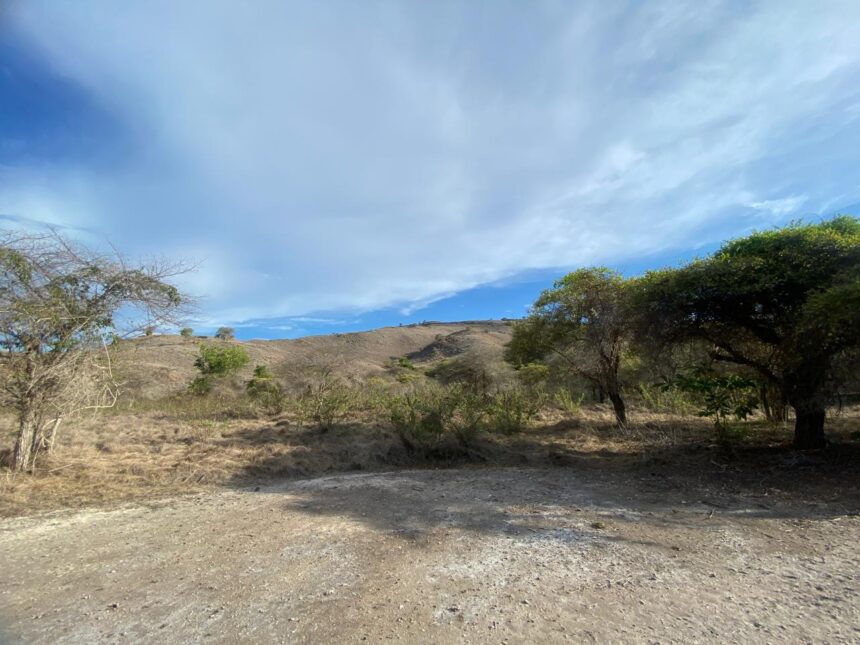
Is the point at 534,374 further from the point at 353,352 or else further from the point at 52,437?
the point at 353,352

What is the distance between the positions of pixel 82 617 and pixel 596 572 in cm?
350

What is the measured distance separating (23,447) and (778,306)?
1148 cm

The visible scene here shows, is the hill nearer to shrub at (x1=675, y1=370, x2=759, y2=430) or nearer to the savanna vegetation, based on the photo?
the savanna vegetation

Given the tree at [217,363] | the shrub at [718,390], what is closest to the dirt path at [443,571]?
the shrub at [718,390]

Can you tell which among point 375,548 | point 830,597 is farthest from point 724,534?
point 375,548

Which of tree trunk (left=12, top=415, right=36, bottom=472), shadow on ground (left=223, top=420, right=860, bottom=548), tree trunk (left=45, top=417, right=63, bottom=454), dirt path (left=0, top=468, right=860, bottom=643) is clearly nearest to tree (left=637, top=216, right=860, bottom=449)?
shadow on ground (left=223, top=420, right=860, bottom=548)

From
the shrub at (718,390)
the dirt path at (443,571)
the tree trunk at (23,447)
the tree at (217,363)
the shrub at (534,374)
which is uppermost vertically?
the tree at (217,363)

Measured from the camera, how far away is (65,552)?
4.02m

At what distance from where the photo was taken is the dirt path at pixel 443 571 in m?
2.63

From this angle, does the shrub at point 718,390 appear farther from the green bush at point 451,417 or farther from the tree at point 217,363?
the tree at point 217,363

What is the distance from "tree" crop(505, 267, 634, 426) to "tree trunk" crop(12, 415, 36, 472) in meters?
9.85

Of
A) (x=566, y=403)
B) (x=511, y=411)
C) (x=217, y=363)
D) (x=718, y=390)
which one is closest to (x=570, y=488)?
(x=718, y=390)

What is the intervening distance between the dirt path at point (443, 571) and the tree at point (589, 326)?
470 cm

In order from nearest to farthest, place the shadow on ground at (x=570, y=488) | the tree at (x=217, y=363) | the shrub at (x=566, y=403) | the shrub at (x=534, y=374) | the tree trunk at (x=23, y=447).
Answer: the shadow on ground at (x=570, y=488) → the tree trunk at (x=23, y=447) → the shrub at (x=566, y=403) → the shrub at (x=534, y=374) → the tree at (x=217, y=363)
